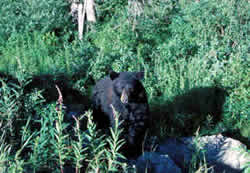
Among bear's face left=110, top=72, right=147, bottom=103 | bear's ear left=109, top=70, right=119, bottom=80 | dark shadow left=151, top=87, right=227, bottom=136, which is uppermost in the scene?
bear's ear left=109, top=70, right=119, bottom=80

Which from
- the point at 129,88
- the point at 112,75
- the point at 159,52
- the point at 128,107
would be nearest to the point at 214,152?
the point at 128,107

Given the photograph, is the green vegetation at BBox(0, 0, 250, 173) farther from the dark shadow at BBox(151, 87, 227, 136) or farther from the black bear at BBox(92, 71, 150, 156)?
the black bear at BBox(92, 71, 150, 156)

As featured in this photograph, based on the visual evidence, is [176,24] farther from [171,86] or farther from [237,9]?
[171,86]

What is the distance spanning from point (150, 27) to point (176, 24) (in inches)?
30.0

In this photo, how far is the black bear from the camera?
421 cm

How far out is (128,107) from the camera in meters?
4.25

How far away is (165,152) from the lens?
4.64 metres

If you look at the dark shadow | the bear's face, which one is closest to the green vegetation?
the dark shadow

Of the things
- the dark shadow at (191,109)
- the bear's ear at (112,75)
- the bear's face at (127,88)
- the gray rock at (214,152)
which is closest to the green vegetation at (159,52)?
the dark shadow at (191,109)

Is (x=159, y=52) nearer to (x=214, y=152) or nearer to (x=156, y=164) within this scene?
(x=214, y=152)

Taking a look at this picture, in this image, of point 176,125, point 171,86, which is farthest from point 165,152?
point 171,86

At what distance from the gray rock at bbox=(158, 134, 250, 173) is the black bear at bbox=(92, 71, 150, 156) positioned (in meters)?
0.57

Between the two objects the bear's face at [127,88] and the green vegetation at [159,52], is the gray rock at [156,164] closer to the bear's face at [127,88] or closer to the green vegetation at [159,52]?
the green vegetation at [159,52]

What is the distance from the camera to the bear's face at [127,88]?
13.7 ft
